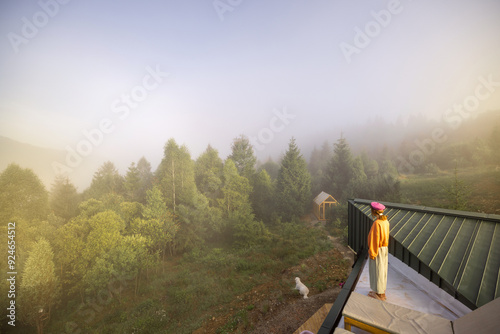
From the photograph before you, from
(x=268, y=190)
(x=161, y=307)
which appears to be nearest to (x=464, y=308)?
(x=161, y=307)

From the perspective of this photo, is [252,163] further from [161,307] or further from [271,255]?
[161,307]

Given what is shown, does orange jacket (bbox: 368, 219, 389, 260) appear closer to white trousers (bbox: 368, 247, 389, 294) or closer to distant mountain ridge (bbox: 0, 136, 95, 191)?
white trousers (bbox: 368, 247, 389, 294)

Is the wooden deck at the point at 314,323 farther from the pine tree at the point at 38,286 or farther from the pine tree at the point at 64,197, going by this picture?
the pine tree at the point at 64,197

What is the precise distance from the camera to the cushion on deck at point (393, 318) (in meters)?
2.74

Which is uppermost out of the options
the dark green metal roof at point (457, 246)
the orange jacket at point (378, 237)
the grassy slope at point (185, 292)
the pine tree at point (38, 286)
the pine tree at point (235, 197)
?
the orange jacket at point (378, 237)

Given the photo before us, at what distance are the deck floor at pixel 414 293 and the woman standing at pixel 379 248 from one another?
501 millimetres

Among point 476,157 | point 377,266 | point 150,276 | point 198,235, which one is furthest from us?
point 476,157

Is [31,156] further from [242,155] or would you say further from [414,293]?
[414,293]

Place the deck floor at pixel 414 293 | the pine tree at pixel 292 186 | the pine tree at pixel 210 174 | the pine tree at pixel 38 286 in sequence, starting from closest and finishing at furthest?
the deck floor at pixel 414 293 → the pine tree at pixel 38 286 → the pine tree at pixel 210 174 → the pine tree at pixel 292 186

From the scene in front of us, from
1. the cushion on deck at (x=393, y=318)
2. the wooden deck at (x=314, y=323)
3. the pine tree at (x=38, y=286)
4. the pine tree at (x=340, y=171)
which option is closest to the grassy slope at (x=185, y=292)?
the pine tree at (x=38, y=286)

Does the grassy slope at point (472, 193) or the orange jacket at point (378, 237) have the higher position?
the orange jacket at point (378, 237)

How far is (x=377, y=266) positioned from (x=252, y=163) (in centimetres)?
2724

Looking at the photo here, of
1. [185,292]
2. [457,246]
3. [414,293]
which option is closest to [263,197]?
[185,292]

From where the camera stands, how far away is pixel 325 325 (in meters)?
3.40
